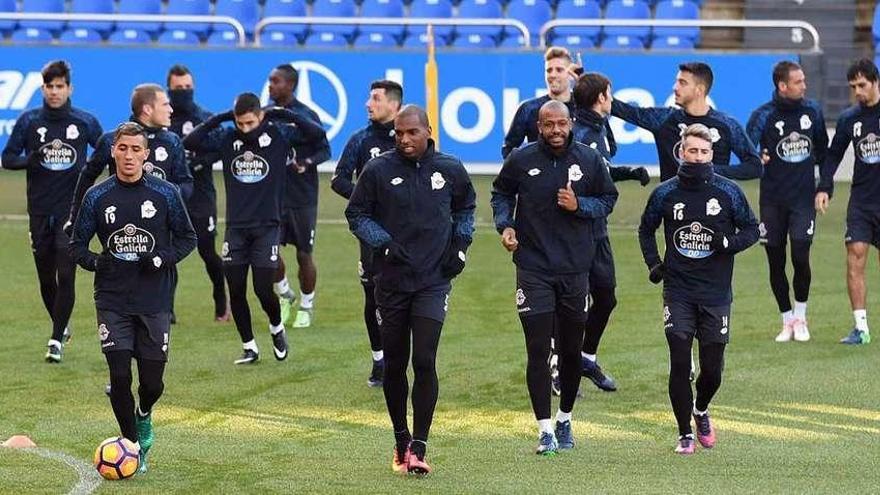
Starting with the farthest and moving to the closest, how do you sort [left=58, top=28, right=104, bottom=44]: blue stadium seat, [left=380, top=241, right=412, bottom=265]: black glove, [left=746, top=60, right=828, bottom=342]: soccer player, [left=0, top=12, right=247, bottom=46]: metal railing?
[left=58, top=28, right=104, bottom=44]: blue stadium seat, [left=0, top=12, right=247, bottom=46]: metal railing, [left=746, top=60, right=828, bottom=342]: soccer player, [left=380, top=241, right=412, bottom=265]: black glove

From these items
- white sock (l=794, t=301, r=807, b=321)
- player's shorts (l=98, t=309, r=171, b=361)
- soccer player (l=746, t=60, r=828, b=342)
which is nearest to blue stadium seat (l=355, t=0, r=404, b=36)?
soccer player (l=746, t=60, r=828, b=342)

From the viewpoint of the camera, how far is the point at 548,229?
34.7ft

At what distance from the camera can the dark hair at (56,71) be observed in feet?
45.5

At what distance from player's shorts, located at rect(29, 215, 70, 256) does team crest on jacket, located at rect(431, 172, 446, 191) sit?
16.6 feet

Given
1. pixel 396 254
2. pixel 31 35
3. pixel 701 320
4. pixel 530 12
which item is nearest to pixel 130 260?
pixel 396 254

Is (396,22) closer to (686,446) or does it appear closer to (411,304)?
(686,446)

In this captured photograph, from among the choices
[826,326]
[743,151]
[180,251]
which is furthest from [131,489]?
[826,326]

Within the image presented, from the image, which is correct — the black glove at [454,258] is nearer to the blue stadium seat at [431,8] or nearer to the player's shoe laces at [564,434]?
the player's shoe laces at [564,434]

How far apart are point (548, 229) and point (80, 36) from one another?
17230 mm

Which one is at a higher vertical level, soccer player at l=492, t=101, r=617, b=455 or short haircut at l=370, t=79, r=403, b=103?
short haircut at l=370, t=79, r=403, b=103

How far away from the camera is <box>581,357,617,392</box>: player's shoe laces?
12.8 m

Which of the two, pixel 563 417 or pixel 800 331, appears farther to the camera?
pixel 800 331

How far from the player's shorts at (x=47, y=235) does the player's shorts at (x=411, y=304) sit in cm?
487

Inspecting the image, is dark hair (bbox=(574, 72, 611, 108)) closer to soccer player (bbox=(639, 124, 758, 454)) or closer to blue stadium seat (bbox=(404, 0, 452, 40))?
soccer player (bbox=(639, 124, 758, 454))
